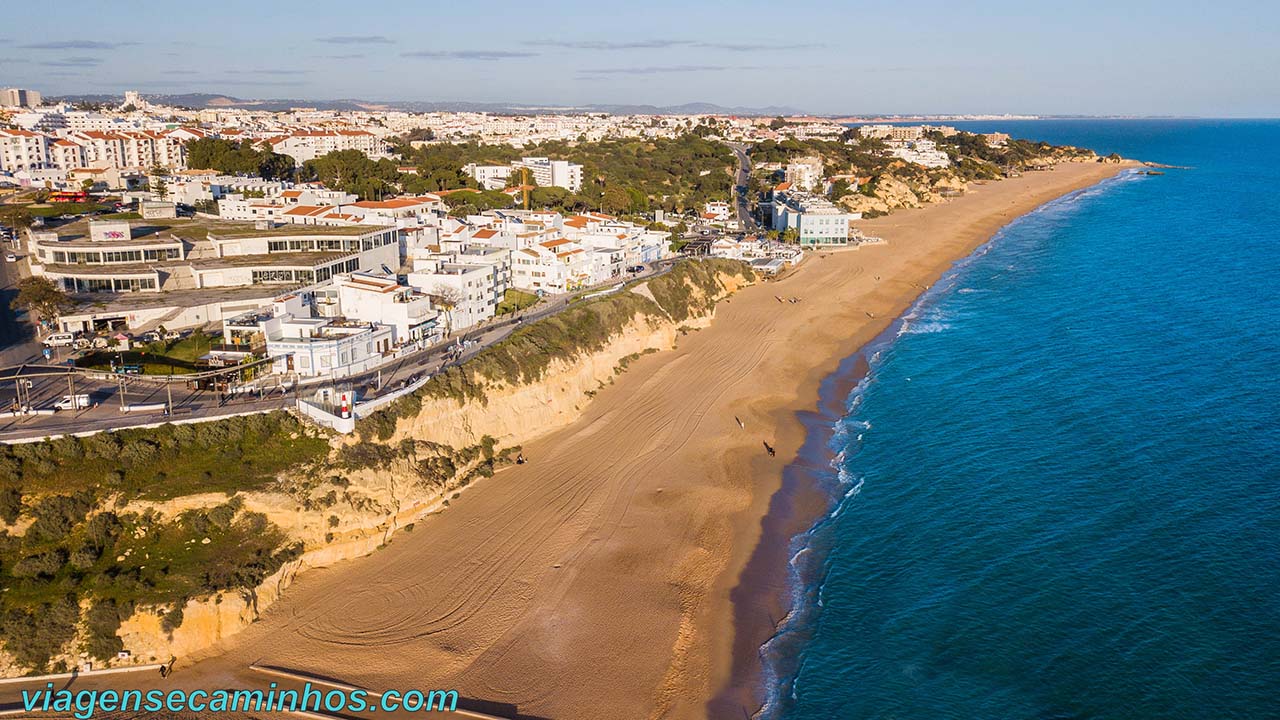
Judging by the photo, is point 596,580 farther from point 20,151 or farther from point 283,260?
point 20,151

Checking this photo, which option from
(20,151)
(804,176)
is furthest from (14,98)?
(804,176)

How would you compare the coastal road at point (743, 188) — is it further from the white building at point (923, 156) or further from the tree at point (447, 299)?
the tree at point (447, 299)

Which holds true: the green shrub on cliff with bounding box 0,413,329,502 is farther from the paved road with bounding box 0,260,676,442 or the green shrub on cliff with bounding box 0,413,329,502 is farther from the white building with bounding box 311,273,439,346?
the white building with bounding box 311,273,439,346

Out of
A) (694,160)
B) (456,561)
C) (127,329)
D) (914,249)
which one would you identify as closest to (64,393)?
(127,329)

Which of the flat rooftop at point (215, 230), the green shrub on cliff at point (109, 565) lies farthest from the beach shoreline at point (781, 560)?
the flat rooftop at point (215, 230)

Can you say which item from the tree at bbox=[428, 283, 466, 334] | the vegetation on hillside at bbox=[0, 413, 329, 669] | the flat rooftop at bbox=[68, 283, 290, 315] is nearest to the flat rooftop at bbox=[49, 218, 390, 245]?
the flat rooftop at bbox=[68, 283, 290, 315]

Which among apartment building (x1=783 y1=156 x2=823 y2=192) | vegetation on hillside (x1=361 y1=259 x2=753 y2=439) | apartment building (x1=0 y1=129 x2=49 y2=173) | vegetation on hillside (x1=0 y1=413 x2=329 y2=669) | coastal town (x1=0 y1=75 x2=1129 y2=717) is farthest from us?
apartment building (x1=783 y1=156 x2=823 y2=192)
